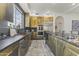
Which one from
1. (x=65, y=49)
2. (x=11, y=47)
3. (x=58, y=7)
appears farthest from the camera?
(x=58, y=7)

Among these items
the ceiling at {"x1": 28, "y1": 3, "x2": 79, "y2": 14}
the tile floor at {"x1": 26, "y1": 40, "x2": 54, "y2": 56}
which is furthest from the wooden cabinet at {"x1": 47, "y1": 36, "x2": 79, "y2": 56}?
the ceiling at {"x1": 28, "y1": 3, "x2": 79, "y2": 14}

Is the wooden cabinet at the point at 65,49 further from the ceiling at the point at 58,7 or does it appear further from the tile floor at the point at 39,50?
the ceiling at the point at 58,7

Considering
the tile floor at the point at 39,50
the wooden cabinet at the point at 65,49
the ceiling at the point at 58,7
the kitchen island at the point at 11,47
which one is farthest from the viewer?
the tile floor at the point at 39,50

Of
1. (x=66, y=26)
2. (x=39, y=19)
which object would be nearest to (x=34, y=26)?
(x=39, y=19)

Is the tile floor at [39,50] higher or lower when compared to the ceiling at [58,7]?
lower

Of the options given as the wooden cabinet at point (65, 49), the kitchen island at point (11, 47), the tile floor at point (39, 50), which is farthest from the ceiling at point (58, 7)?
the tile floor at point (39, 50)

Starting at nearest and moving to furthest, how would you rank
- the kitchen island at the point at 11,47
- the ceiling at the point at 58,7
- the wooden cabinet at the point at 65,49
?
1. the kitchen island at the point at 11,47
2. the wooden cabinet at the point at 65,49
3. the ceiling at the point at 58,7

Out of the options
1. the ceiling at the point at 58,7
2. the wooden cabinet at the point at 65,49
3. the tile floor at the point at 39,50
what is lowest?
the tile floor at the point at 39,50

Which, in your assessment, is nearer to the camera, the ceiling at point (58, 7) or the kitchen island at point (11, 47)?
the kitchen island at point (11, 47)

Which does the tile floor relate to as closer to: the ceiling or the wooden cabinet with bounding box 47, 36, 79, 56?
the wooden cabinet with bounding box 47, 36, 79, 56

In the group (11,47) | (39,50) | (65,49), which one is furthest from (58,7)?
(11,47)

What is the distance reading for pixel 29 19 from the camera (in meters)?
8.48

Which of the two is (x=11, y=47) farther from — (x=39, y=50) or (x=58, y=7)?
(x=58, y=7)

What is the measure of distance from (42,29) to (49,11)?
0.98 m
